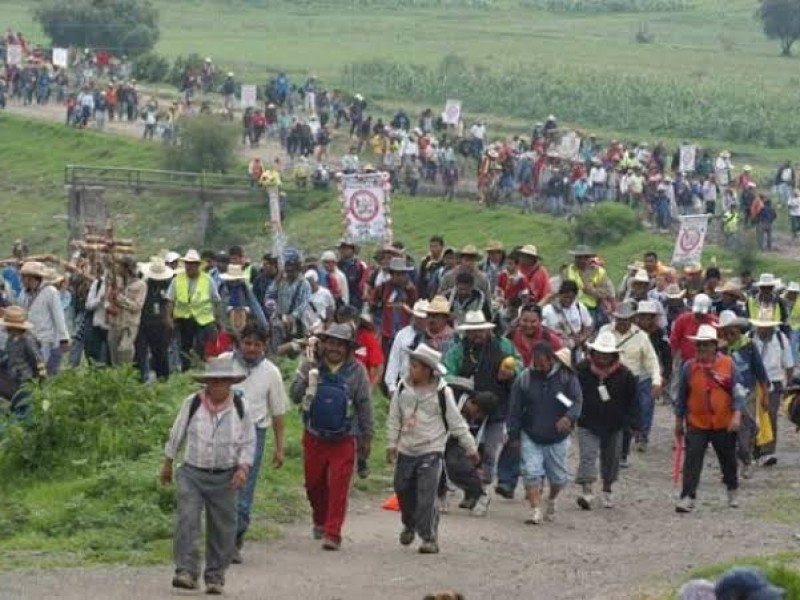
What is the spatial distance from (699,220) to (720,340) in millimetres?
13087

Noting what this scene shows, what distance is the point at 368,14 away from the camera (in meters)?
119

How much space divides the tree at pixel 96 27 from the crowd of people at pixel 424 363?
59364 mm

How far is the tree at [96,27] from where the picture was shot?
86438 millimetres

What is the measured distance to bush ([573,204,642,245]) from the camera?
5012 cm

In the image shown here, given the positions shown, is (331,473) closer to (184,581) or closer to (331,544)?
(331,544)

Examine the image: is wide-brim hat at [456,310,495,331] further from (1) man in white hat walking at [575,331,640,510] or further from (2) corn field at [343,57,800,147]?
(2) corn field at [343,57,800,147]

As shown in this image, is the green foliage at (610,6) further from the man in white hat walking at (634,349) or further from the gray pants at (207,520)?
the gray pants at (207,520)

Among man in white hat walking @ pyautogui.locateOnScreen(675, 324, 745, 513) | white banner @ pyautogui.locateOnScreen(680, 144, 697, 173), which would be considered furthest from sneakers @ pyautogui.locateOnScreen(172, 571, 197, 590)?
white banner @ pyautogui.locateOnScreen(680, 144, 697, 173)

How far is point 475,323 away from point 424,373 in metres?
2.08

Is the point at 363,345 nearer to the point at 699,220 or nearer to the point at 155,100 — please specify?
the point at 699,220

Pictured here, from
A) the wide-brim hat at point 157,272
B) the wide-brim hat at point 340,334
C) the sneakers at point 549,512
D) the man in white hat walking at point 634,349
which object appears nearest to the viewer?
the wide-brim hat at point 340,334

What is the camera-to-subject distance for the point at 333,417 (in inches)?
642

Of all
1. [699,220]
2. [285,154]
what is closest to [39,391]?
[699,220]

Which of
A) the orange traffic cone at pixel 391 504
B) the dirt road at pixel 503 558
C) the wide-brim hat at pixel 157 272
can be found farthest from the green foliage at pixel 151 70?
the orange traffic cone at pixel 391 504
